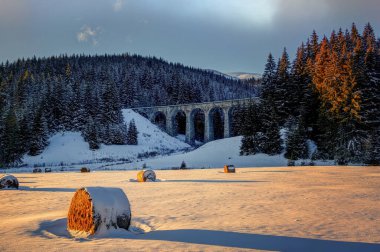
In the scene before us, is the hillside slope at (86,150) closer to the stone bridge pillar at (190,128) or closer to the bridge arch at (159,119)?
the stone bridge pillar at (190,128)

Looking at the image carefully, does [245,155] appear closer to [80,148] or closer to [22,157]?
[80,148]

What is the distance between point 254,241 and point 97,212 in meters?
3.16

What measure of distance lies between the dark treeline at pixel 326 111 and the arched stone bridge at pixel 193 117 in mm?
23245

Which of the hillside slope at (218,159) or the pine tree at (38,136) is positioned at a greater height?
the pine tree at (38,136)

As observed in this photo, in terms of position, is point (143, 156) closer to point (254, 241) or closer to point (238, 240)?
point (238, 240)

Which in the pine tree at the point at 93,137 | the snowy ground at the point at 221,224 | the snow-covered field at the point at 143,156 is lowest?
the snowy ground at the point at 221,224

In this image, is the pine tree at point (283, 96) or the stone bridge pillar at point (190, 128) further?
the stone bridge pillar at point (190, 128)

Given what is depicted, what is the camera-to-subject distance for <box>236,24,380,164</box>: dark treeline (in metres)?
36.6

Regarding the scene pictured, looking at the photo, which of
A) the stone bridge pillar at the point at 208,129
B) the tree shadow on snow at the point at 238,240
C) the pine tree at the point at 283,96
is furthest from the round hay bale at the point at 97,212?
the stone bridge pillar at the point at 208,129

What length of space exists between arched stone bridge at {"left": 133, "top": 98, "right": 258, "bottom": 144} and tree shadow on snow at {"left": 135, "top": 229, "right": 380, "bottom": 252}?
67.5 metres

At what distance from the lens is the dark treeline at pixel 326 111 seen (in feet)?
120

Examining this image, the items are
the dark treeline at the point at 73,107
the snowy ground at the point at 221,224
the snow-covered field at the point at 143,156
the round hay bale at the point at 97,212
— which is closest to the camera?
the snowy ground at the point at 221,224

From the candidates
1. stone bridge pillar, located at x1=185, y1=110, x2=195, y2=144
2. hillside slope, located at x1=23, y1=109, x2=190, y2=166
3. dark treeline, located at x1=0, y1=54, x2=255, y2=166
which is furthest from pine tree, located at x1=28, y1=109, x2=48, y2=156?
stone bridge pillar, located at x1=185, y1=110, x2=195, y2=144

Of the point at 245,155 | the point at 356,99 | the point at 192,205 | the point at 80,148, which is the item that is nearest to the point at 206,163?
the point at 245,155
